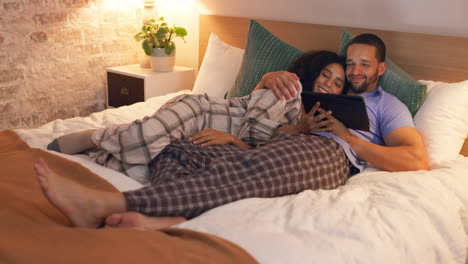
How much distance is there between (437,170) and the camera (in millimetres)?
1716

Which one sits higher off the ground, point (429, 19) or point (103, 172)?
point (429, 19)

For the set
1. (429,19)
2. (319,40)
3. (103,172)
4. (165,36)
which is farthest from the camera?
(165,36)

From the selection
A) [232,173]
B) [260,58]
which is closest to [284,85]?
[260,58]

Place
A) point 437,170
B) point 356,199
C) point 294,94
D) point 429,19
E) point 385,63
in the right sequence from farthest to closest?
point 429,19 < point 385,63 < point 294,94 < point 437,170 < point 356,199

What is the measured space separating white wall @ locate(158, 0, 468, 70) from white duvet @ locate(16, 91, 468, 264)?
2.69 ft

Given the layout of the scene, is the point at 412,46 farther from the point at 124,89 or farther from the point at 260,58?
the point at 124,89

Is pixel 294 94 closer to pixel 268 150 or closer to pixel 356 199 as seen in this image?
pixel 268 150

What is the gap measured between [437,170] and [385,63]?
22.0 inches

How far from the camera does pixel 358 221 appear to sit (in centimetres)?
130

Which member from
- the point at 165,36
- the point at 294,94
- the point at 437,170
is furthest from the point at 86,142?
the point at 165,36

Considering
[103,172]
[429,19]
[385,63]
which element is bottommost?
[103,172]

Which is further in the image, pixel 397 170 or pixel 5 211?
pixel 397 170

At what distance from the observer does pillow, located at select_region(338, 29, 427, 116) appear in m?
1.97

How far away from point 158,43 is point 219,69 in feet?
1.92
